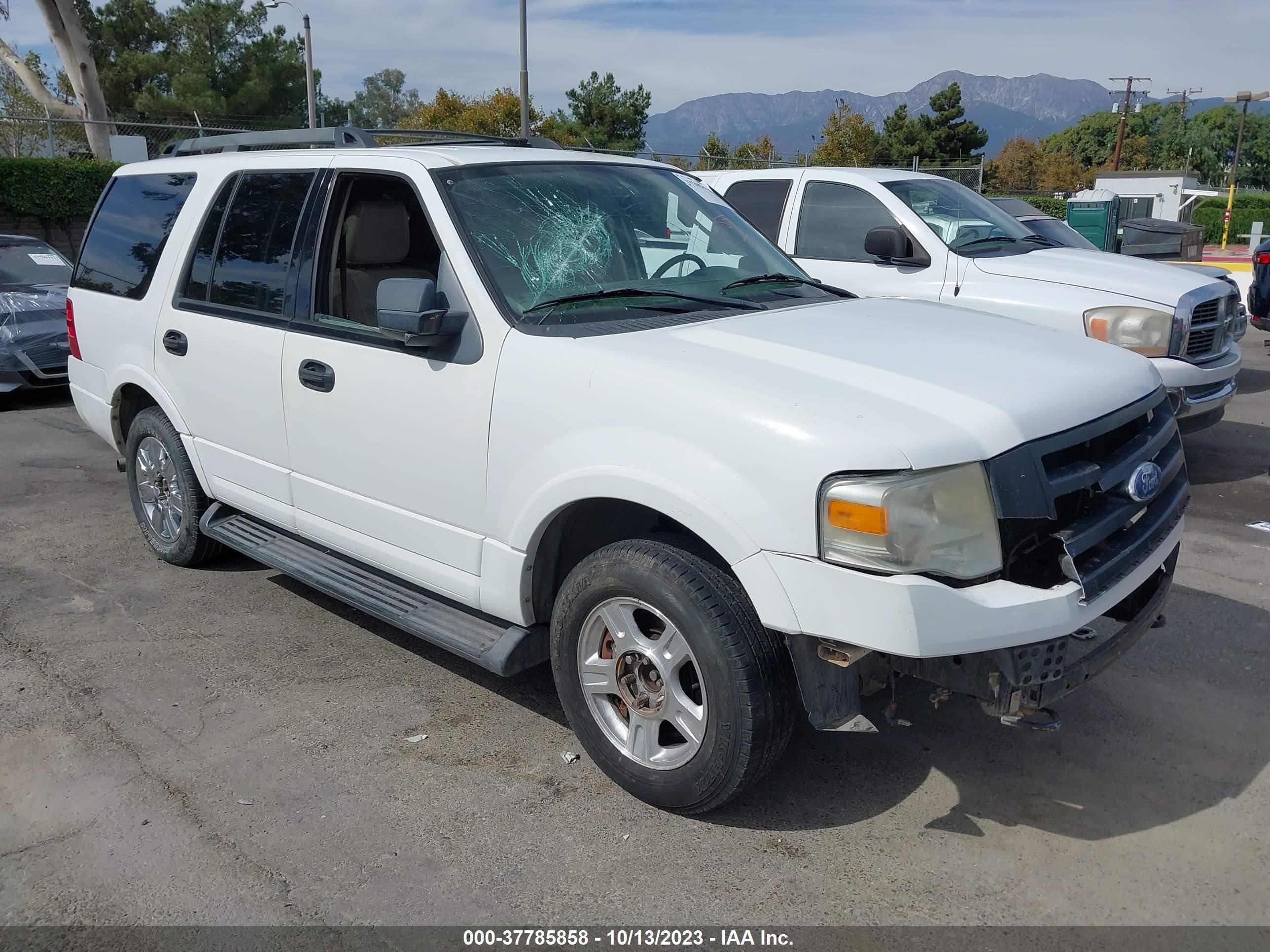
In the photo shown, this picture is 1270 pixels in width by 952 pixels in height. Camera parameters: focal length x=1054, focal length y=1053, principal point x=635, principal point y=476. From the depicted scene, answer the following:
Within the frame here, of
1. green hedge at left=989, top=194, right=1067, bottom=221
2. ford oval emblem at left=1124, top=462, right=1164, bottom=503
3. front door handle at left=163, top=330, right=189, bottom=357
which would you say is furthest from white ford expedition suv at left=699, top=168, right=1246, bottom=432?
green hedge at left=989, top=194, right=1067, bottom=221

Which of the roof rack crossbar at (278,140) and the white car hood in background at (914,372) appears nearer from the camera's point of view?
the white car hood in background at (914,372)

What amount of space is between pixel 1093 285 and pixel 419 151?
16.3 feet

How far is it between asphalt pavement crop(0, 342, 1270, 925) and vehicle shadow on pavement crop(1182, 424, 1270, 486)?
2.90m

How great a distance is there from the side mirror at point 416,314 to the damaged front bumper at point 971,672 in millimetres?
1526

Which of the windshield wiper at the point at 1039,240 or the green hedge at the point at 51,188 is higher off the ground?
the green hedge at the point at 51,188

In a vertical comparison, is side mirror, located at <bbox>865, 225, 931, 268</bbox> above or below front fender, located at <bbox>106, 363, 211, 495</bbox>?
above

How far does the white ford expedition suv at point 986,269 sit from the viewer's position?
693cm

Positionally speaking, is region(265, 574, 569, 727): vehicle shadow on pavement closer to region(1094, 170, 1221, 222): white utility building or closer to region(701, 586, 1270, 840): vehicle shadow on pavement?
region(701, 586, 1270, 840): vehicle shadow on pavement

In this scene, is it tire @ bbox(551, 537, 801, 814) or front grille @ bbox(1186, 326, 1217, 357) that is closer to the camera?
tire @ bbox(551, 537, 801, 814)

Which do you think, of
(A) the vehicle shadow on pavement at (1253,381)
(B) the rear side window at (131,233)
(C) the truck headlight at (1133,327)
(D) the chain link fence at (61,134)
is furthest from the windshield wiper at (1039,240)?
(D) the chain link fence at (61,134)

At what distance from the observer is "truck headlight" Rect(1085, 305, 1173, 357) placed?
6.91 meters

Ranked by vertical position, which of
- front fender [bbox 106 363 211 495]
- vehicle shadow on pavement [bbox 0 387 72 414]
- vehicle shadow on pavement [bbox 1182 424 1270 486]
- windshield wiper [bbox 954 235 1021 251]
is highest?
windshield wiper [bbox 954 235 1021 251]

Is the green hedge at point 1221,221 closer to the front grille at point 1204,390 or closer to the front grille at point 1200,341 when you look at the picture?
the front grille at point 1200,341

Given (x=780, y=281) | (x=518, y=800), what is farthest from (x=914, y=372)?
(x=518, y=800)
